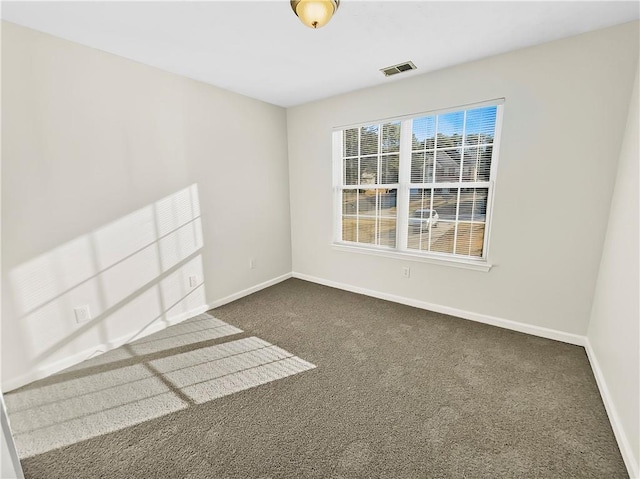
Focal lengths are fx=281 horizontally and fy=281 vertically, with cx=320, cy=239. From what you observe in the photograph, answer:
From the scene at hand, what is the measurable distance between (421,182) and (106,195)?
9.53 feet

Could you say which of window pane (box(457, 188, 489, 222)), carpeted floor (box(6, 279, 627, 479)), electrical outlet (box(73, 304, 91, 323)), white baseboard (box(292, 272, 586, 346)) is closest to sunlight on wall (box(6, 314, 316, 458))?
carpeted floor (box(6, 279, 627, 479))

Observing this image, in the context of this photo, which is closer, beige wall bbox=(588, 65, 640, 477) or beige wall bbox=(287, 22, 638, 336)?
beige wall bbox=(588, 65, 640, 477)

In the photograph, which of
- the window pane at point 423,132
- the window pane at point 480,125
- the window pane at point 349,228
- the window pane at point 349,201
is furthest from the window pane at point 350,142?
the window pane at point 480,125

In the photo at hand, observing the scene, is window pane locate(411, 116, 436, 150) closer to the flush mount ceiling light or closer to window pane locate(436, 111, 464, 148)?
window pane locate(436, 111, 464, 148)

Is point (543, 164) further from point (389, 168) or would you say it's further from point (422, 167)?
point (389, 168)

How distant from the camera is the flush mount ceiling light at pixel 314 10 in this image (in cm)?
147

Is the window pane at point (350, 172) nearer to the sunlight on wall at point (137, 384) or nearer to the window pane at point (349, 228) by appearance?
the window pane at point (349, 228)

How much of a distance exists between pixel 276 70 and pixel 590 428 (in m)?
3.37

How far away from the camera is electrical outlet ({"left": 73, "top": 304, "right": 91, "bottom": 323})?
2.18 meters

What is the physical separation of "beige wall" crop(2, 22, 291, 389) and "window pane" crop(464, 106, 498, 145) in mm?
2347

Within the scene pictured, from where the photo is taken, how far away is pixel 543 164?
7.47 feet

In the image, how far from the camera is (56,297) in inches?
81.7

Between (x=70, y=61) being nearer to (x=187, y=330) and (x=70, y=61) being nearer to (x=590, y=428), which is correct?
(x=187, y=330)

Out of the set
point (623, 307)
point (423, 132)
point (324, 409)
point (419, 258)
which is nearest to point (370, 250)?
point (419, 258)
